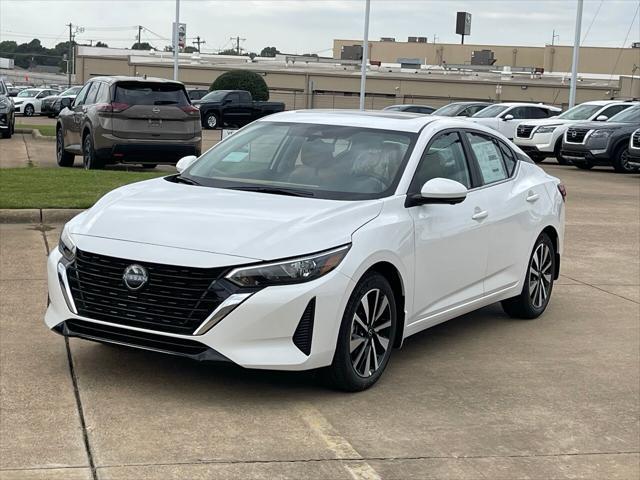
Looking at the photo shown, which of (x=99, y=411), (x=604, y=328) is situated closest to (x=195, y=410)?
(x=99, y=411)

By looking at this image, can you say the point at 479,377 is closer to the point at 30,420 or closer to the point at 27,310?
the point at 30,420

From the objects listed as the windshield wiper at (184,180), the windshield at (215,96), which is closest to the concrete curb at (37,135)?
the windshield at (215,96)

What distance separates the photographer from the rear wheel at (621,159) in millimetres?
23969

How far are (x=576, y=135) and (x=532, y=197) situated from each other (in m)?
17.7

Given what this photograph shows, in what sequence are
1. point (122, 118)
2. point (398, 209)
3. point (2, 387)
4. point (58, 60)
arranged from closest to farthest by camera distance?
point (2, 387) < point (398, 209) < point (122, 118) < point (58, 60)

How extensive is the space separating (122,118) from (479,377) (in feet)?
37.9

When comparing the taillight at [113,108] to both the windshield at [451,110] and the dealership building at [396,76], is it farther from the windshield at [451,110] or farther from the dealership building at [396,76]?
the dealership building at [396,76]

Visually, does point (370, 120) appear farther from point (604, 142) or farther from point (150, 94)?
point (604, 142)

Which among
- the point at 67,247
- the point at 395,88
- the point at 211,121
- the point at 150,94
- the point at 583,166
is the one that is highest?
the point at 150,94

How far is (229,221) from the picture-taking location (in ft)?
18.6

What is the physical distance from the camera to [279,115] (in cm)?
751

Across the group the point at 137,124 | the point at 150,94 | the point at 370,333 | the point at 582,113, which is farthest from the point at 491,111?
the point at 370,333

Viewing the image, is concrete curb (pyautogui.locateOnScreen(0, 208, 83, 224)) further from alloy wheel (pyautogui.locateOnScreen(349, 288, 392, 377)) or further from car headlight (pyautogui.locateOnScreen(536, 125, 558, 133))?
car headlight (pyautogui.locateOnScreen(536, 125, 558, 133))

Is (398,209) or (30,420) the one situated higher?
(398,209)
